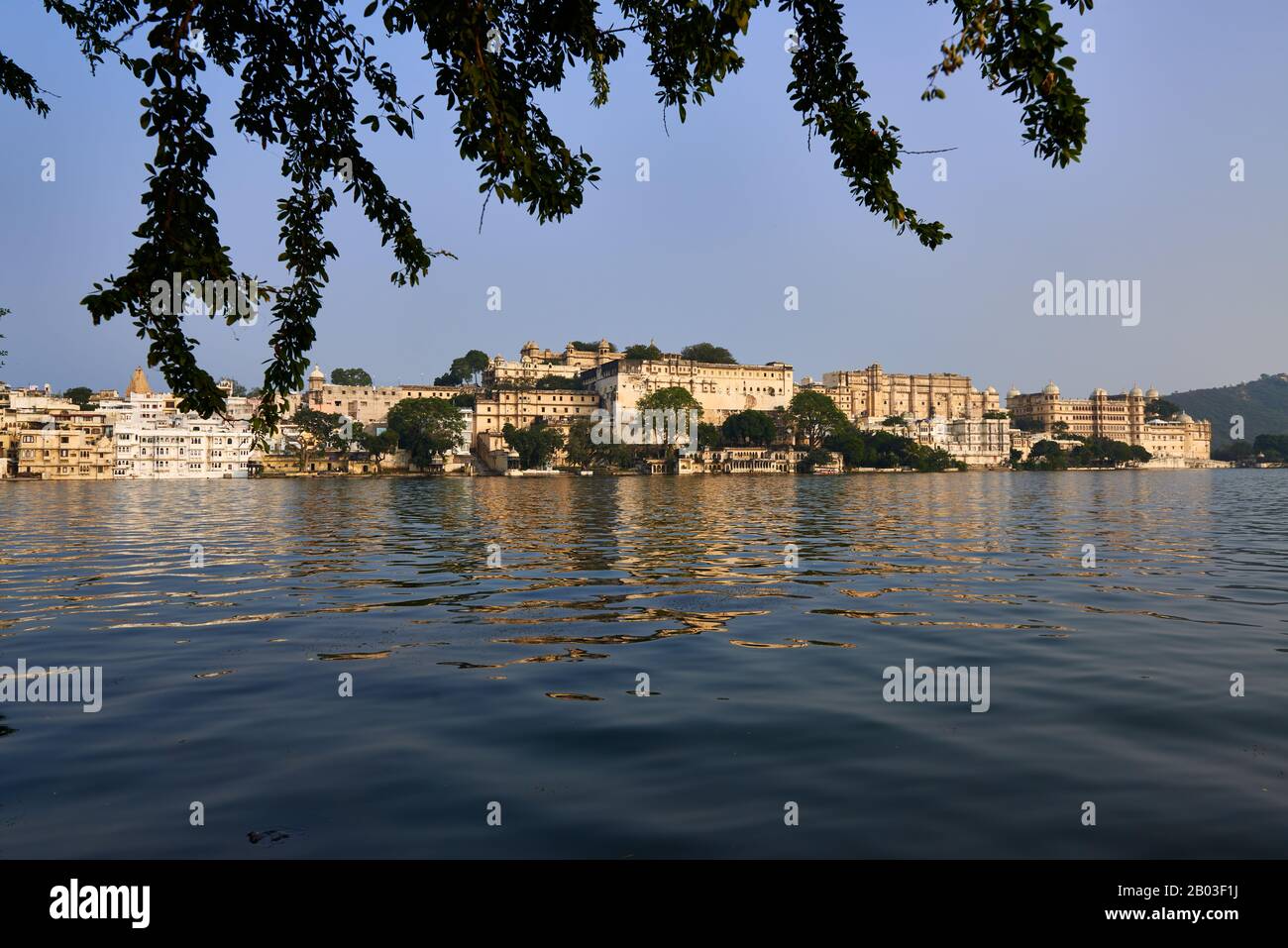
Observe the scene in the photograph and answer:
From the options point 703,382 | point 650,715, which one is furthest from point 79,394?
point 650,715

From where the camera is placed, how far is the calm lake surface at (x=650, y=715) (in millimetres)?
5445

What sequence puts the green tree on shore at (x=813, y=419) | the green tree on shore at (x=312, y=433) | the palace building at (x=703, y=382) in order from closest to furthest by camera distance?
the green tree on shore at (x=312, y=433) → the green tree on shore at (x=813, y=419) → the palace building at (x=703, y=382)

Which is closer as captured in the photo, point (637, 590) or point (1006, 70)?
point (1006, 70)

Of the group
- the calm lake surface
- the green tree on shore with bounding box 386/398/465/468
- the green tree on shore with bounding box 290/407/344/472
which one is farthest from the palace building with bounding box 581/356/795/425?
the calm lake surface

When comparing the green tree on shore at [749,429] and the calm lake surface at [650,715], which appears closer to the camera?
the calm lake surface at [650,715]

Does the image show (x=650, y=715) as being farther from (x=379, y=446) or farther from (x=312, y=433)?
(x=312, y=433)

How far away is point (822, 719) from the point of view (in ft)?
25.8

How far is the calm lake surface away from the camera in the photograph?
17.9ft

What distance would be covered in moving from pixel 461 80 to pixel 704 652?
7005mm

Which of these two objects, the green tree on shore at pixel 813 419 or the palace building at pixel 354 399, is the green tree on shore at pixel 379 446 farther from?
the green tree on shore at pixel 813 419

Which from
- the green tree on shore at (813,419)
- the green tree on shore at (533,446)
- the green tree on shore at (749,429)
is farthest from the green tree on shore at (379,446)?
the green tree on shore at (813,419)

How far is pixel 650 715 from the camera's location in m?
7.96

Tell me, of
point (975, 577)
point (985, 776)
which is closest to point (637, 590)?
point (975, 577)
